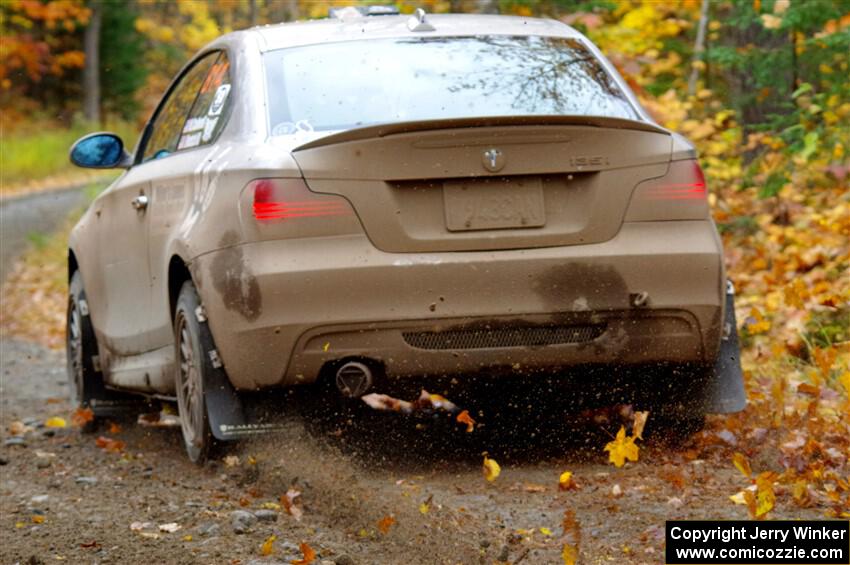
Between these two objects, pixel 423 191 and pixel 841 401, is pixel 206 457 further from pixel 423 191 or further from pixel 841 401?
pixel 841 401

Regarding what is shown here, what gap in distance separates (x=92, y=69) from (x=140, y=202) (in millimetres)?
44528

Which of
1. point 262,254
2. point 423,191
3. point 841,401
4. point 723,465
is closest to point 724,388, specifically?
point 723,465

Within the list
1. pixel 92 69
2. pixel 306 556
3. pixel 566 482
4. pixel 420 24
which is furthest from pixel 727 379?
pixel 92 69

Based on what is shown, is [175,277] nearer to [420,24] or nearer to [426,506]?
[420,24]

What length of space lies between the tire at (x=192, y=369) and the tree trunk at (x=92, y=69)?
44.3m

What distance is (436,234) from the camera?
5.30m

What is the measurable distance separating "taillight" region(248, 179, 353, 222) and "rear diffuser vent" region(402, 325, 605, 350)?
19.7 inches

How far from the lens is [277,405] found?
565cm

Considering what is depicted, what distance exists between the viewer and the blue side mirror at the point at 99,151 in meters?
7.31

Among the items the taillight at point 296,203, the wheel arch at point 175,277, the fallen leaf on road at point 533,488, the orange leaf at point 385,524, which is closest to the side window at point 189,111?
the wheel arch at point 175,277

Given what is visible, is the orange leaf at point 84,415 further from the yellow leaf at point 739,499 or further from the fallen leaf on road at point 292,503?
the yellow leaf at point 739,499

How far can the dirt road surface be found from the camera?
4508mm

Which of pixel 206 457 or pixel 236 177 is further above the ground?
pixel 236 177

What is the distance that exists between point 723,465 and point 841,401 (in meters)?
0.99
